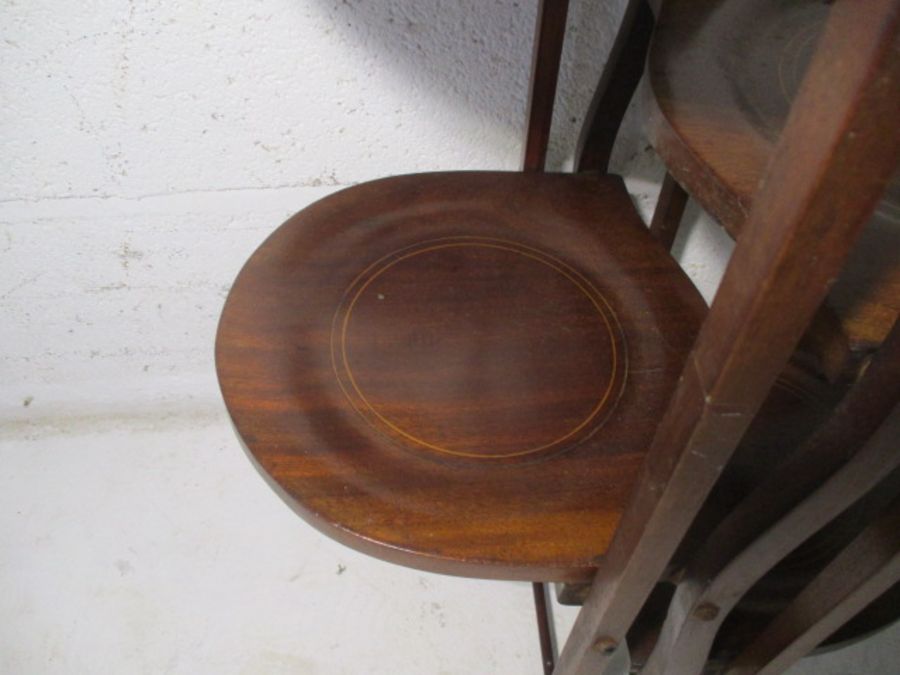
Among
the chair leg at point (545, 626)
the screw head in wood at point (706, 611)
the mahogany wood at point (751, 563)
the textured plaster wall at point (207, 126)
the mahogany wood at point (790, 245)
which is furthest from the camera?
the chair leg at point (545, 626)

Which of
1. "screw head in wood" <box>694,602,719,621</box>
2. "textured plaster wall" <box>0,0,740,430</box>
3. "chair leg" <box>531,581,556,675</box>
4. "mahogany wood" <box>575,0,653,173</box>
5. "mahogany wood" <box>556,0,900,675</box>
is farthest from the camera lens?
"chair leg" <box>531,581,556,675</box>

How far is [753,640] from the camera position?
1.92ft

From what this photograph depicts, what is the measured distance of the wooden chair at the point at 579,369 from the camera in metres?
0.26

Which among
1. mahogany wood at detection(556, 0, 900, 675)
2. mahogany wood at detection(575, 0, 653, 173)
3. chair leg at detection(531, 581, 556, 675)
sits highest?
mahogany wood at detection(575, 0, 653, 173)

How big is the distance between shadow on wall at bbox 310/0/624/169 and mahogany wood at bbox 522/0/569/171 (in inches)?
3.2

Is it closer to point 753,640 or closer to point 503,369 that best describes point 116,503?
point 503,369

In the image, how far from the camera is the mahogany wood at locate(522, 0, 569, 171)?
69cm

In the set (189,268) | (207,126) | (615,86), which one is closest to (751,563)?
(615,86)

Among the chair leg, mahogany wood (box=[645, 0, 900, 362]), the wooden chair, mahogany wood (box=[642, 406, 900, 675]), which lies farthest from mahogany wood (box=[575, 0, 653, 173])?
the chair leg

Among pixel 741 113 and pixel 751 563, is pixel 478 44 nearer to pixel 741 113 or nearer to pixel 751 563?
pixel 741 113

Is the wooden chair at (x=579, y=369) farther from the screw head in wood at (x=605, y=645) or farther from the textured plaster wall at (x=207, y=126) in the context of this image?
the textured plaster wall at (x=207, y=126)

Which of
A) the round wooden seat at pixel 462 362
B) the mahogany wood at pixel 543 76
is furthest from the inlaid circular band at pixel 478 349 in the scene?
the mahogany wood at pixel 543 76

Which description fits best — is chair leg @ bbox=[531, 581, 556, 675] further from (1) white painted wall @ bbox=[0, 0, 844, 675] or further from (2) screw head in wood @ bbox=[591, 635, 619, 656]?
(2) screw head in wood @ bbox=[591, 635, 619, 656]

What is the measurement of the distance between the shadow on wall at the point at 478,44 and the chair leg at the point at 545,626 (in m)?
0.67
